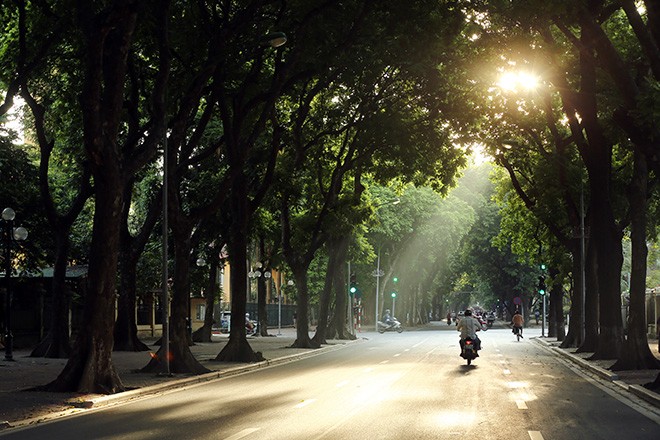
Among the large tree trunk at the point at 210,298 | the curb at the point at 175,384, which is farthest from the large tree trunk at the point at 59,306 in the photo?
the large tree trunk at the point at 210,298

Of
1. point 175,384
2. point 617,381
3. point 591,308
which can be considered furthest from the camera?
point 591,308

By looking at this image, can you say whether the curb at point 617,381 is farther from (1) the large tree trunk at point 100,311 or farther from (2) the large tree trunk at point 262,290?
(2) the large tree trunk at point 262,290

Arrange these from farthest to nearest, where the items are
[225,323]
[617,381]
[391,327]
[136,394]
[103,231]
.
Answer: [225,323], [391,327], [617,381], [136,394], [103,231]

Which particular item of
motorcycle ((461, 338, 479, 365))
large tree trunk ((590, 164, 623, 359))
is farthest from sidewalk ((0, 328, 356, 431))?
large tree trunk ((590, 164, 623, 359))

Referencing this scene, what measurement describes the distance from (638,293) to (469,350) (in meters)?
5.37

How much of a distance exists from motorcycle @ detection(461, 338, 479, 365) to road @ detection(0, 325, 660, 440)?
10.3 ft

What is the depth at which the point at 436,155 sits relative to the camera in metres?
38.5

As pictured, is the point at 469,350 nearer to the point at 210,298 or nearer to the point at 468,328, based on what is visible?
the point at 468,328

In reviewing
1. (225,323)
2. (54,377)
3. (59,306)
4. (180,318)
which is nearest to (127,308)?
(59,306)

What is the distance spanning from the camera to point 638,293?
26.1 m

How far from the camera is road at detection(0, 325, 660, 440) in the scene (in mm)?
12742

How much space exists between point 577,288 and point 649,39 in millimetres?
23101

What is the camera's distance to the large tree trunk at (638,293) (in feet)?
81.8

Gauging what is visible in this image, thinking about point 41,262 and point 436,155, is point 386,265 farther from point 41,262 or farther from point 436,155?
point 41,262
